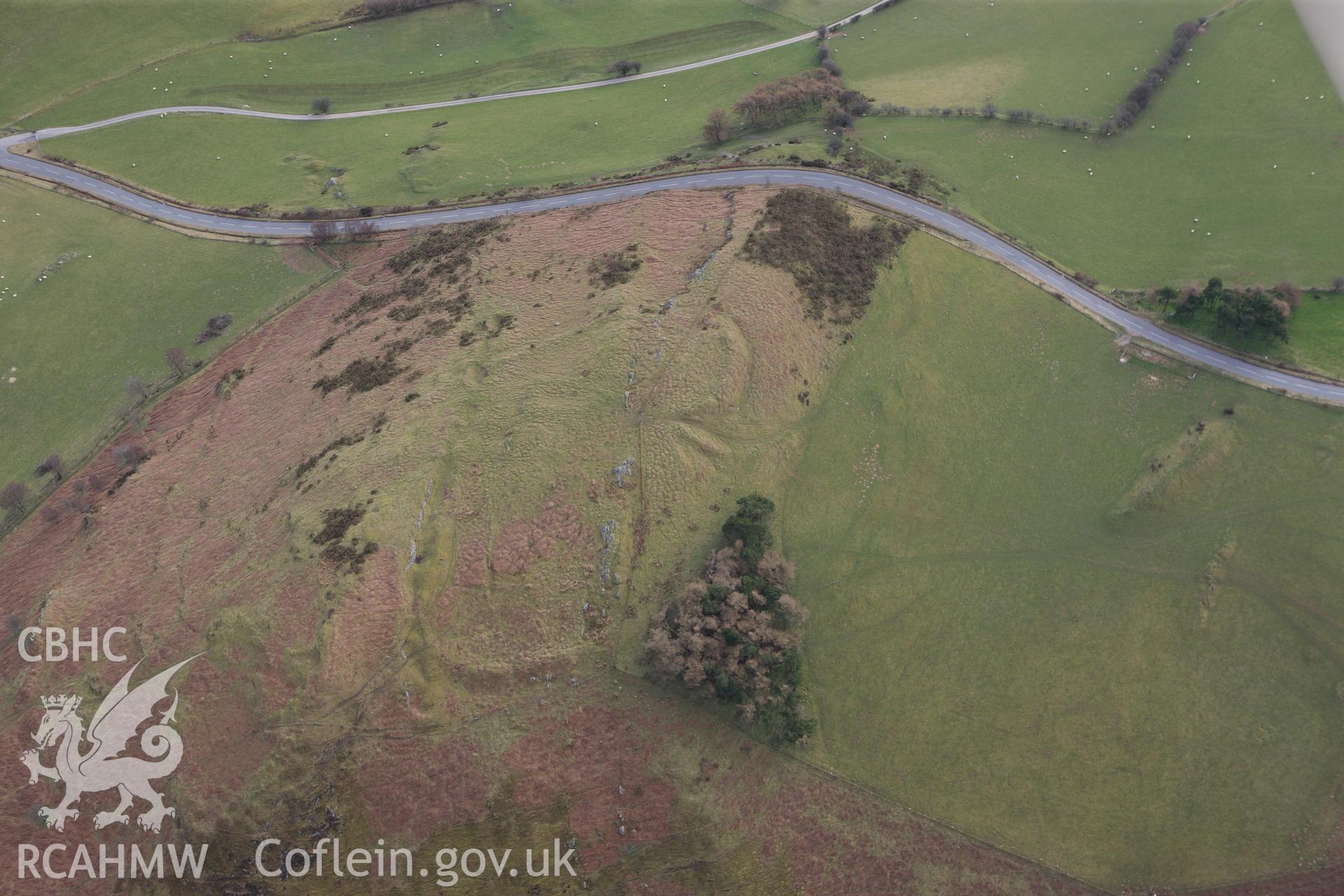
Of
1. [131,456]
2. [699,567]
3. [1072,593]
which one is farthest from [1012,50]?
[131,456]

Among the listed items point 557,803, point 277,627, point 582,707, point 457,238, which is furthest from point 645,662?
point 457,238

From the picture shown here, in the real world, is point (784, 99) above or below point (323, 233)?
above

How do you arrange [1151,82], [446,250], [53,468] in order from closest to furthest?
[53,468], [446,250], [1151,82]

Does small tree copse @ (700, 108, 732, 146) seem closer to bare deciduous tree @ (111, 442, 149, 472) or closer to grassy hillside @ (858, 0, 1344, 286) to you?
grassy hillside @ (858, 0, 1344, 286)

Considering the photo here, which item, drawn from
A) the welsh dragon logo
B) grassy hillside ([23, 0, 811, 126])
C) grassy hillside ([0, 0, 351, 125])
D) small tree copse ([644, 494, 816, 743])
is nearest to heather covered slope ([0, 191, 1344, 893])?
the welsh dragon logo

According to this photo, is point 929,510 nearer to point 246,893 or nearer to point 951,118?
point 246,893

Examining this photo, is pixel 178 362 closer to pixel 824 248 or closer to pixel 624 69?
pixel 824 248
